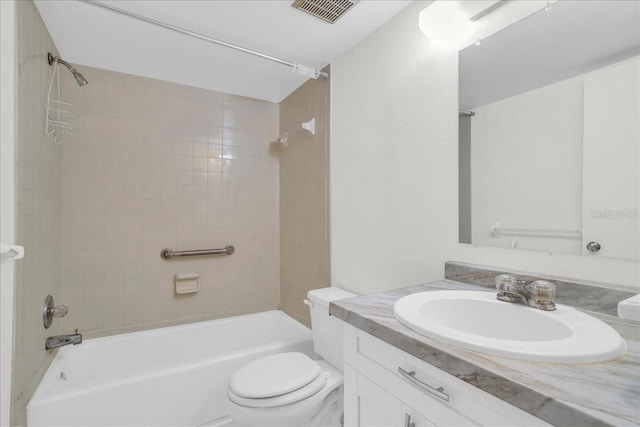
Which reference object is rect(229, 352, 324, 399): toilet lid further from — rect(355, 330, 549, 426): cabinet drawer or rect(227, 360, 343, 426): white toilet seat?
rect(355, 330, 549, 426): cabinet drawer

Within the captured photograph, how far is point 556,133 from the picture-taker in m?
0.94

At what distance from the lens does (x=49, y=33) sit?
1657 millimetres

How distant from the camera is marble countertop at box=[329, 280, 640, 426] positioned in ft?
1.46

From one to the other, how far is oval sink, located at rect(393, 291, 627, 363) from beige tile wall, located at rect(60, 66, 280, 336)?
186cm

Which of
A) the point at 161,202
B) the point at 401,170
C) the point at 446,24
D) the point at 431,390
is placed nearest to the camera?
the point at 431,390

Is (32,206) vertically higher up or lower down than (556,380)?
higher up

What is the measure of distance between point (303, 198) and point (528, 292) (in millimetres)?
1675

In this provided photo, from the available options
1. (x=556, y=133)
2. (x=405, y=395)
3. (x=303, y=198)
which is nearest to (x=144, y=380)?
(x=405, y=395)

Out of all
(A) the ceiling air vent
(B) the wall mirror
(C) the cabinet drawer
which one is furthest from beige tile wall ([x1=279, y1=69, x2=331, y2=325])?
(C) the cabinet drawer

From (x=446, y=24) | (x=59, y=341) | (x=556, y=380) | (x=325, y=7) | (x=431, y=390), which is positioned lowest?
(x=59, y=341)

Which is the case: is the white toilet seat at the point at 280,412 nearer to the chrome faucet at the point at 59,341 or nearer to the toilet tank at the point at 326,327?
the toilet tank at the point at 326,327

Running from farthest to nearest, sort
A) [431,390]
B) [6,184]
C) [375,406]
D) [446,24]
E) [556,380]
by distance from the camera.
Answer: [446,24] → [6,184] → [375,406] → [431,390] → [556,380]

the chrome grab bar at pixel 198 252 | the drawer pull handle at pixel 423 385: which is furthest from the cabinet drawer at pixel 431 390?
the chrome grab bar at pixel 198 252

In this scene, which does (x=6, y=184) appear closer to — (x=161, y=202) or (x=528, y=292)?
(x=161, y=202)
